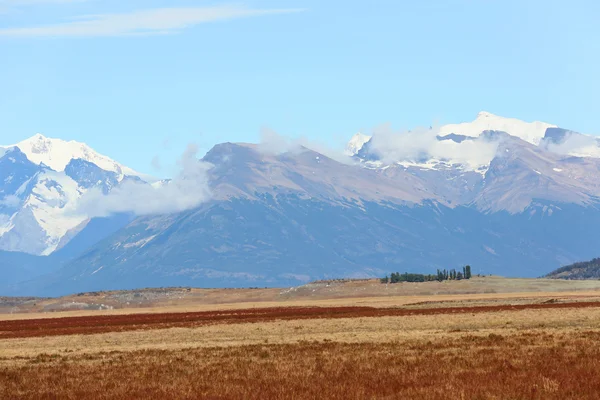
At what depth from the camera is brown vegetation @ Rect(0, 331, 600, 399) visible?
33.0m

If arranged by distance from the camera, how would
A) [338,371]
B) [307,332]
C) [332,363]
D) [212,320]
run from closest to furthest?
1. [338,371]
2. [332,363]
3. [307,332]
4. [212,320]

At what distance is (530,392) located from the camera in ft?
103

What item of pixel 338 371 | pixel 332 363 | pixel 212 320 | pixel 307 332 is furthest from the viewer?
pixel 212 320

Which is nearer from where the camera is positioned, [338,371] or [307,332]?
[338,371]

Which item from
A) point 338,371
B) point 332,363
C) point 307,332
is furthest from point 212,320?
point 338,371

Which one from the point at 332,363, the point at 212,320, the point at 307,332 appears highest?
the point at 332,363

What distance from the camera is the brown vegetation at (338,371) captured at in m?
33.0

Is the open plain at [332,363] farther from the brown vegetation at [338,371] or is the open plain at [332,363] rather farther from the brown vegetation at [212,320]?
the brown vegetation at [212,320]

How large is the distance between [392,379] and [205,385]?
720 centimetres

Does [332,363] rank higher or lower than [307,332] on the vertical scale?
higher

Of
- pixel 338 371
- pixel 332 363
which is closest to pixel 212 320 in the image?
pixel 332 363

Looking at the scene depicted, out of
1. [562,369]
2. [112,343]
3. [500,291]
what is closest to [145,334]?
[112,343]

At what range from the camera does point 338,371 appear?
39062 millimetres

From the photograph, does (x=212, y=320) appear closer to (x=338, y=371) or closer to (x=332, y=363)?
(x=332, y=363)
